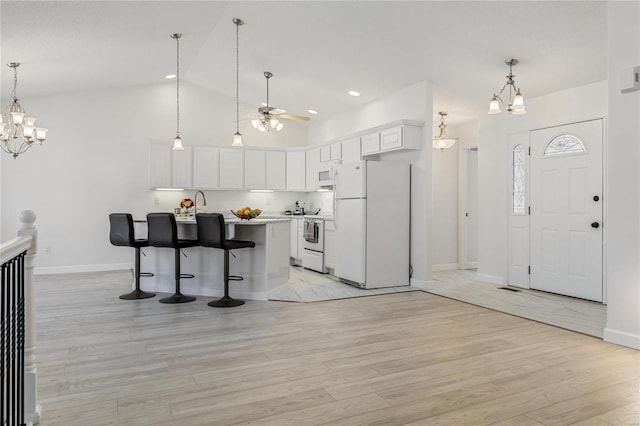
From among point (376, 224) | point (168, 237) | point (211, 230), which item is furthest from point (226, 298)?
point (376, 224)

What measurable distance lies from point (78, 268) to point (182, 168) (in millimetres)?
2431

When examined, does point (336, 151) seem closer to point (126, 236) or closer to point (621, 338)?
point (126, 236)

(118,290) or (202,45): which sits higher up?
(202,45)

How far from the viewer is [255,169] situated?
8344mm

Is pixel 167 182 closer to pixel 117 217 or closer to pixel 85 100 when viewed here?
pixel 85 100

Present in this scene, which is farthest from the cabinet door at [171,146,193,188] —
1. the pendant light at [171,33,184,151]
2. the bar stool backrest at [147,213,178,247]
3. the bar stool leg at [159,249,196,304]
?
the bar stool leg at [159,249,196,304]

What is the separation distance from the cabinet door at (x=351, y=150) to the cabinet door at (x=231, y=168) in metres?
2.27

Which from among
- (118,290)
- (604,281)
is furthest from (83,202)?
(604,281)

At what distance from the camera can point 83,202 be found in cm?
722

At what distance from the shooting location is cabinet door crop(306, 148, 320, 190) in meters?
7.99

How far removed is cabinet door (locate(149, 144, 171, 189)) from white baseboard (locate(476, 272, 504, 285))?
18.0 feet

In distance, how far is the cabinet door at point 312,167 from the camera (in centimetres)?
799

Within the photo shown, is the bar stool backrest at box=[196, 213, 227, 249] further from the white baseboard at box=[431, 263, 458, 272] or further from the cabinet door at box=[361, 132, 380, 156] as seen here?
the white baseboard at box=[431, 263, 458, 272]

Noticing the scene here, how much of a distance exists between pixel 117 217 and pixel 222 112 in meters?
3.81
